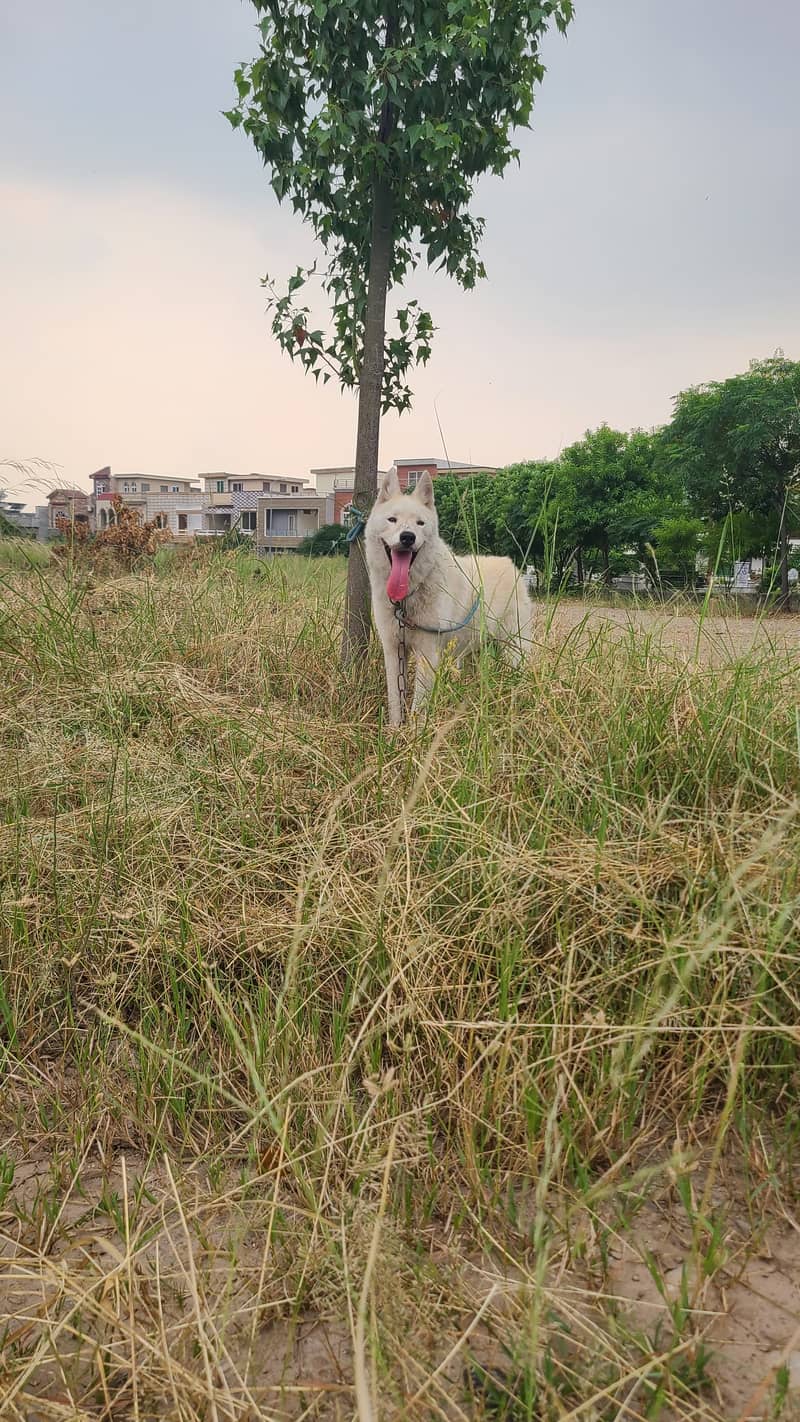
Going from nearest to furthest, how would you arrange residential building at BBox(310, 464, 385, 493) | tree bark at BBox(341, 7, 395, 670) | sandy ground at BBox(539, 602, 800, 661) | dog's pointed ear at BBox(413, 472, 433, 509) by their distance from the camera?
sandy ground at BBox(539, 602, 800, 661)
dog's pointed ear at BBox(413, 472, 433, 509)
tree bark at BBox(341, 7, 395, 670)
residential building at BBox(310, 464, 385, 493)

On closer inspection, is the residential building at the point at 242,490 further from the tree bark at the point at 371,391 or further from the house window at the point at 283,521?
the tree bark at the point at 371,391

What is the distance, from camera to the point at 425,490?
4453 mm

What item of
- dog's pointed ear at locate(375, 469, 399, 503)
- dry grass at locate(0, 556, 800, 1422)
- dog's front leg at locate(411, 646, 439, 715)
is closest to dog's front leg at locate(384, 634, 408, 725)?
dog's front leg at locate(411, 646, 439, 715)

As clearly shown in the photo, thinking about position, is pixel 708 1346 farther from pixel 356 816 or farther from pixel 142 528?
pixel 142 528

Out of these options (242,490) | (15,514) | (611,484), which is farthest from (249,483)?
(15,514)

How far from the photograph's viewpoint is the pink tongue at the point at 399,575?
4043 mm

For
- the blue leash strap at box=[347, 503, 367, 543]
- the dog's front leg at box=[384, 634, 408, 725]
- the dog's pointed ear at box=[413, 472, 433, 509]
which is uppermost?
the dog's pointed ear at box=[413, 472, 433, 509]

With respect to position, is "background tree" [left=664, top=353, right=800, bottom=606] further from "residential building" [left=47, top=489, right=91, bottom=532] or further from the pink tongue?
the pink tongue

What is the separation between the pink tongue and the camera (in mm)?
4043

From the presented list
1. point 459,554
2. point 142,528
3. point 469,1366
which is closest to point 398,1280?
point 469,1366

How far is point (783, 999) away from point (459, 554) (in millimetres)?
3998

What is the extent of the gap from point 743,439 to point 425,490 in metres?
19.3

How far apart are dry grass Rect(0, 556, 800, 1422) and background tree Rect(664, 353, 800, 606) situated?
18.7m

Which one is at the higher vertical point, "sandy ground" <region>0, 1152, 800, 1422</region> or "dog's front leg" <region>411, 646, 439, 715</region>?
"dog's front leg" <region>411, 646, 439, 715</region>
